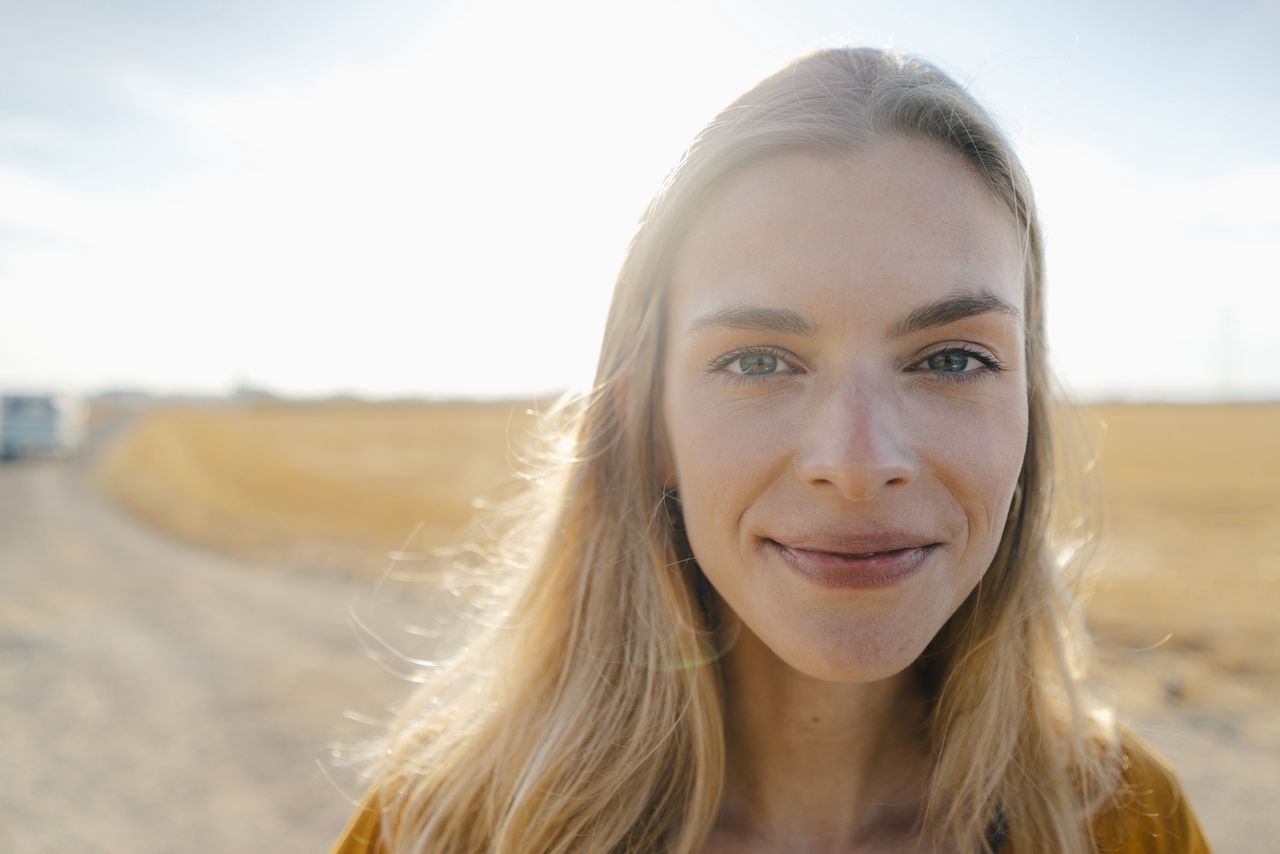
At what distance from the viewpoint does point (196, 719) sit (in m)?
5.43

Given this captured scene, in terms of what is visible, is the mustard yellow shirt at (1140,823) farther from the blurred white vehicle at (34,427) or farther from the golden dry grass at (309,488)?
the blurred white vehicle at (34,427)

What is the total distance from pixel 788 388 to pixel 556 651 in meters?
0.85

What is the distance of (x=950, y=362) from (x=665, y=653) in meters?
0.86

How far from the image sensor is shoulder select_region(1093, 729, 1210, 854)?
67.6 inches

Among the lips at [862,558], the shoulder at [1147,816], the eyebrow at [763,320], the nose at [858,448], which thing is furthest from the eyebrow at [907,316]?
the shoulder at [1147,816]

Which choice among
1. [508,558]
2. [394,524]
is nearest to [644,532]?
[508,558]

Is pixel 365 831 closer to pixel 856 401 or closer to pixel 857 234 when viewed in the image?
pixel 856 401

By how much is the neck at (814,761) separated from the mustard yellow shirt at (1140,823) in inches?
10.2

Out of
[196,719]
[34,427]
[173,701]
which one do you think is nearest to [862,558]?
[196,719]

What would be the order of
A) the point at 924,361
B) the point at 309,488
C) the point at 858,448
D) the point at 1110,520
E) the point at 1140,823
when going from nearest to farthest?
the point at 858,448, the point at 924,361, the point at 1140,823, the point at 1110,520, the point at 309,488

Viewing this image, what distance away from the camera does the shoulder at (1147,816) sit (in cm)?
172

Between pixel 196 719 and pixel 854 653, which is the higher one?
pixel 854 653

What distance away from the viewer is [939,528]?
150cm

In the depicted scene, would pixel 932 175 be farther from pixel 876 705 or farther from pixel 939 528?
pixel 876 705
